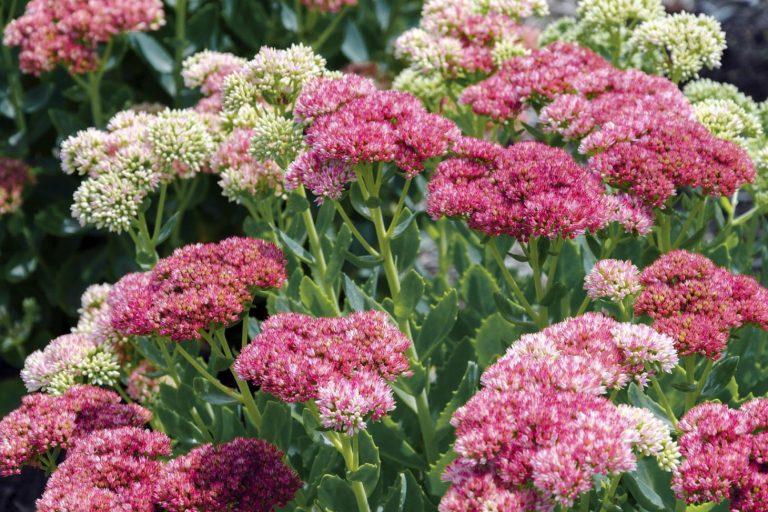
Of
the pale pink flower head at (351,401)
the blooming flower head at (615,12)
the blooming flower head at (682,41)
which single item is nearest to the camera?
the pale pink flower head at (351,401)

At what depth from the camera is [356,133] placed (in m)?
2.46

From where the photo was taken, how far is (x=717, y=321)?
2.24 m

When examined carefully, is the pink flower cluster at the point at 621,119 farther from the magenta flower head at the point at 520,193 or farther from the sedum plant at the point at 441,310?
the magenta flower head at the point at 520,193

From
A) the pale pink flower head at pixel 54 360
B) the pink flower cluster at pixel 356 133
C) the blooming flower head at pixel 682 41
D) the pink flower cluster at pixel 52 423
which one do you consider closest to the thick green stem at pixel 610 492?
the pink flower cluster at pixel 356 133

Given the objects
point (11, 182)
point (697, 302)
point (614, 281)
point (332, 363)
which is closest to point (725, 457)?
point (697, 302)

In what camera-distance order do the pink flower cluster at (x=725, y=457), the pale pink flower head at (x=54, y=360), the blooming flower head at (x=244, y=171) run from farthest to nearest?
1. the blooming flower head at (x=244, y=171)
2. the pale pink flower head at (x=54, y=360)
3. the pink flower cluster at (x=725, y=457)

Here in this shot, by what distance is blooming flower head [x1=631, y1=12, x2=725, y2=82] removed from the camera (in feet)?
10.8

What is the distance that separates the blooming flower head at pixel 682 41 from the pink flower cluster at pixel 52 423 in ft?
6.43

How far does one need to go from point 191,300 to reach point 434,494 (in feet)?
2.53

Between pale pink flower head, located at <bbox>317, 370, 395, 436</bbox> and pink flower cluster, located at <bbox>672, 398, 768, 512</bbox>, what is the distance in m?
0.58

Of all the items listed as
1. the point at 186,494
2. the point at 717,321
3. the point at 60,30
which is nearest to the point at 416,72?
the point at 60,30

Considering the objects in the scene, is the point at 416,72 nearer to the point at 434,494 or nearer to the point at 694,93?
the point at 694,93

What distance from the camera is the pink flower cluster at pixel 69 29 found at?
152 inches

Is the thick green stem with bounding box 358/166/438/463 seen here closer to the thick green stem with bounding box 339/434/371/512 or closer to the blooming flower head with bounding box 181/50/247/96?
the thick green stem with bounding box 339/434/371/512
